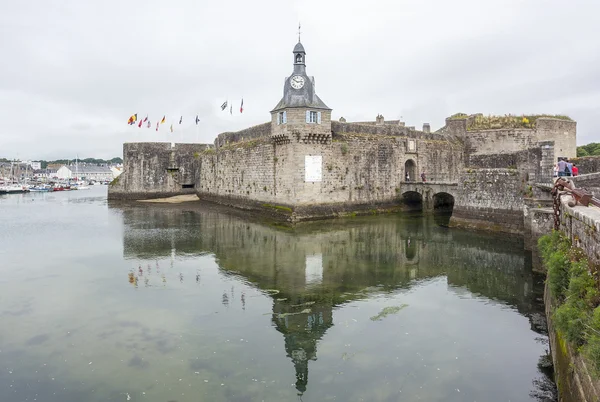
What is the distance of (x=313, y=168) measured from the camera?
2289 cm

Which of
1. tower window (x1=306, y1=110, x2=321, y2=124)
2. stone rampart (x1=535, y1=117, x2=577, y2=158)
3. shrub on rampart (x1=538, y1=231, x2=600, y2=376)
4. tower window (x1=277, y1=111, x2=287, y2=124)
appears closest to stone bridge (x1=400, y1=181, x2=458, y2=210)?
tower window (x1=306, y1=110, x2=321, y2=124)

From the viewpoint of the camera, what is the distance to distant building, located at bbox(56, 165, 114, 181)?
107 m

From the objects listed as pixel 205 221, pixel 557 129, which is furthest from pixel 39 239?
pixel 557 129

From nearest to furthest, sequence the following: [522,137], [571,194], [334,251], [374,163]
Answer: [571,194] → [334,251] → [374,163] → [522,137]

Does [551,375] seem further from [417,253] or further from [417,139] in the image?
[417,139]

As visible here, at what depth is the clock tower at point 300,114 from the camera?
22.2 metres

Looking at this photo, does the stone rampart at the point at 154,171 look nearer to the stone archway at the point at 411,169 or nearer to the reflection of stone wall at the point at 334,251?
the reflection of stone wall at the point at 334,251

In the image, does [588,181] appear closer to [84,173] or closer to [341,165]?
[341,165]

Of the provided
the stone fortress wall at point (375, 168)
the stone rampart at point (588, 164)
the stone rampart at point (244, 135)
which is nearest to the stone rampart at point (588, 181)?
the stone fortress wall at point (375, 168)

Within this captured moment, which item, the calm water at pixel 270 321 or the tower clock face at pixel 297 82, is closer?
the calm water at pixel 270 321

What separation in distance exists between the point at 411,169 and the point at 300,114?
9.95 meters

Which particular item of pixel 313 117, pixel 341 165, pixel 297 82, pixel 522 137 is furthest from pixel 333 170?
pixel 522 137

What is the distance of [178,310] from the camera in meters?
9.12

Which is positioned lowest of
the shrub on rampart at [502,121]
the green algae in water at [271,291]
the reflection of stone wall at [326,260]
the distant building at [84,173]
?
the green algae in water at [271,291]
